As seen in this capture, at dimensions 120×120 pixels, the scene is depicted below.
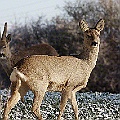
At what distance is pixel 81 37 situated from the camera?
85.6 ft

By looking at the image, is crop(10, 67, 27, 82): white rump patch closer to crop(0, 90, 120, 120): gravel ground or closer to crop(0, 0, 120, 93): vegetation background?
crop(0, 90, 120, 120): gravel ground

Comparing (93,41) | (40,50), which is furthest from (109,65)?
(93,41)

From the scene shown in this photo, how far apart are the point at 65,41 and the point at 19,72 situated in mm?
19118

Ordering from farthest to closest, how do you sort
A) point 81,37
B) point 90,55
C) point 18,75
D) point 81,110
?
point 81,37 → point 81,110 → point 90,55 → point 18,75

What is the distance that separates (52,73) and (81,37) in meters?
18.4

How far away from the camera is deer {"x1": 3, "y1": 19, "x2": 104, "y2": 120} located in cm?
754

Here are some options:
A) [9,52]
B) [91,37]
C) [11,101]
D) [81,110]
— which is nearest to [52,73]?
[11,101]

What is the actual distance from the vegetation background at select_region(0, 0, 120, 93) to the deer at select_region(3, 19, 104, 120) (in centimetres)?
1468

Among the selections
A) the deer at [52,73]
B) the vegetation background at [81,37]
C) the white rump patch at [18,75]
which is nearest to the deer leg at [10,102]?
the deer at [52,73]

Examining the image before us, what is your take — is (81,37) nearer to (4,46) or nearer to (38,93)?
(4,46)

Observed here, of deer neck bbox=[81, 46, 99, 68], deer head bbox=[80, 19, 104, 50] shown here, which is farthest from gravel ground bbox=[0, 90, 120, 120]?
deer head bbox=[80, 19, 104, 50]

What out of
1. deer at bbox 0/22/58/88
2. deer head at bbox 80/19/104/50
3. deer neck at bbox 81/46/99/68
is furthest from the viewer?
deer at bbox 0/22/58/88

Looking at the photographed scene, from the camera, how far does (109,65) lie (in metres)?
25.0

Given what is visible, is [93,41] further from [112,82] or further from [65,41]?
[65,41]
